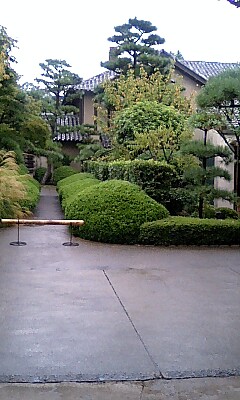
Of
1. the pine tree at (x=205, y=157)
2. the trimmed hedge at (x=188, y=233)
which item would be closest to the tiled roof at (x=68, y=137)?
the pine tree at (x=205, y=157)

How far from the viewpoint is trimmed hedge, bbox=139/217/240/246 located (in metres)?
9.88

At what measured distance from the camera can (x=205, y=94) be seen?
10.5 meters

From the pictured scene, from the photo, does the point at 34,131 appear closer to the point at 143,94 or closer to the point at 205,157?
the point at 143,94

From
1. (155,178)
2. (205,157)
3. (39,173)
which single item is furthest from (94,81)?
(205,157)

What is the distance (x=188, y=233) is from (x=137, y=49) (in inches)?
532

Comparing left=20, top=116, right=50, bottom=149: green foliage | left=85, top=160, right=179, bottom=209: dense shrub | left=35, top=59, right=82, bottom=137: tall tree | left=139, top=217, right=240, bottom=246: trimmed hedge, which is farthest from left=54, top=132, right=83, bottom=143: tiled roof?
left=139, top=217, right=240, bottom=246: trimmed hedge

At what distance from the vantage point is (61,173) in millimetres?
27469

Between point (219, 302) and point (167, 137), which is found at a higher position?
point (167, 137)

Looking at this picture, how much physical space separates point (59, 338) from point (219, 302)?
2.17 metres

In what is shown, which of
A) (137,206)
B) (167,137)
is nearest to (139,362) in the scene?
(137,206)

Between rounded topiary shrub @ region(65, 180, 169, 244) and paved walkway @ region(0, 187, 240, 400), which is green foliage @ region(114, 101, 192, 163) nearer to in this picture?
rounded topiary shrub @ region(65, 180, 169, 244)

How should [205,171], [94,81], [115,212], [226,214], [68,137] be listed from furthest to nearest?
[94,81] < [68,137] < [226,214] < [205,171] < [115,212]

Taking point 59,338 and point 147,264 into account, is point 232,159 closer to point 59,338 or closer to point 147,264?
point 147,264

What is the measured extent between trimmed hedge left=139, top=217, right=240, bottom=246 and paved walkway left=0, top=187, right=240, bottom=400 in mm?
971
